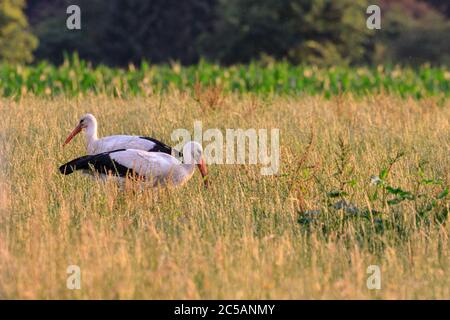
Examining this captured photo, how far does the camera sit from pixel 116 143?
384 inches

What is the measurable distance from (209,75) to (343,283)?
17.4m

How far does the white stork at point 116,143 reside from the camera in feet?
31.4

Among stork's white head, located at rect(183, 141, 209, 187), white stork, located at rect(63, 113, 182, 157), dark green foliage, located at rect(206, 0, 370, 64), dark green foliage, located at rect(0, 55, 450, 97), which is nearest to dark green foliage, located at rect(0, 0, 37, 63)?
dark green foliage, located at rect(206, 0, 370, 64)

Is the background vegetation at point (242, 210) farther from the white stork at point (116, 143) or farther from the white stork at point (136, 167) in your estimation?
the white stork at point (116, 143)

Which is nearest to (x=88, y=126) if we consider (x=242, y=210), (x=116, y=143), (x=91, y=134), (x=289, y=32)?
(x=91, y=134)

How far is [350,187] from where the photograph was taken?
8664mm

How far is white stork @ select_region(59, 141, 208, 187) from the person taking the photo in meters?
8.49

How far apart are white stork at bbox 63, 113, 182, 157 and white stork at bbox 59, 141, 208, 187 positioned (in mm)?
752

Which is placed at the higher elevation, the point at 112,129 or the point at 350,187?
the point at 112,129

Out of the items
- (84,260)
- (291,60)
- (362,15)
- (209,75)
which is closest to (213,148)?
(84,260)

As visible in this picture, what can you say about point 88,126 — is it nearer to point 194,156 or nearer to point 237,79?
point 194,156

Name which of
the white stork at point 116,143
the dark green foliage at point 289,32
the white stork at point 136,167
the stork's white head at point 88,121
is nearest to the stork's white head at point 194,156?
the white stork at point 136,167
